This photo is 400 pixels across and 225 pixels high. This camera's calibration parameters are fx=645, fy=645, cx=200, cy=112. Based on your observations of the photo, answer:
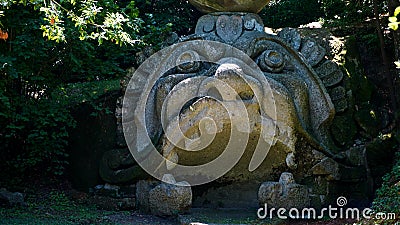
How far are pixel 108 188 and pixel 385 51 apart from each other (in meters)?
4.34

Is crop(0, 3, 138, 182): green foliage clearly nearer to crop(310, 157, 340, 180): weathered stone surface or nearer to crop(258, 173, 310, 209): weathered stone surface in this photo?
crop(258, 173, 310, 209): weathered stone surface

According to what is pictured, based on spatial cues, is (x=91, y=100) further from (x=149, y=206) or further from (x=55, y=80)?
(x=149, y=206)

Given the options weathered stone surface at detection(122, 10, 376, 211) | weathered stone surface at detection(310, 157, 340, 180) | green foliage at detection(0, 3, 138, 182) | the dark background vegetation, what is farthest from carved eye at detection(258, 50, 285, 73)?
green foliage at detection(0, 3, 138, 182)

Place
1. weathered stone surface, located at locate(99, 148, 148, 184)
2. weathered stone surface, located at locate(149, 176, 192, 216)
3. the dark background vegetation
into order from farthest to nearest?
the dark background vegetation < weathered stone surface, located at locate(99, 148, 148, 184) < weathered stone surface, located at locate(149, 176, 192, 216)

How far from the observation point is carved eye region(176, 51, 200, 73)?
7.64 metres

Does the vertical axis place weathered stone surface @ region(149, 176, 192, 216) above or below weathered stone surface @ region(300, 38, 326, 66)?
below

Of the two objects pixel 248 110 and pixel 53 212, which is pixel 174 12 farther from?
pixel 53 212

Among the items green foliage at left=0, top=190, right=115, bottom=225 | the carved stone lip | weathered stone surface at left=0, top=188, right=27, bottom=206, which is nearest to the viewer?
green foliage at left=0, top=190, right=115, bottom=225

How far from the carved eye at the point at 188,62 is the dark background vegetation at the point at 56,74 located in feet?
2.20

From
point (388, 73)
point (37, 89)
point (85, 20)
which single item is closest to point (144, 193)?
point (85, 20)

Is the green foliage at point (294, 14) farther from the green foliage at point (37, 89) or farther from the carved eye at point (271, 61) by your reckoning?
the carved eye at point (271, 61)

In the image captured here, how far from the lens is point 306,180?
7520 mm

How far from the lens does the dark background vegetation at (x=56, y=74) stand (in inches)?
311

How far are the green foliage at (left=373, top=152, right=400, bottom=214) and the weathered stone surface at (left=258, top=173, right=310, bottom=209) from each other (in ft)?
2.72
